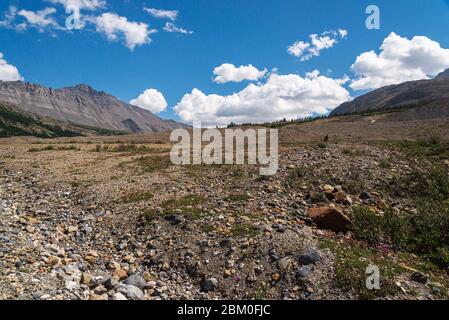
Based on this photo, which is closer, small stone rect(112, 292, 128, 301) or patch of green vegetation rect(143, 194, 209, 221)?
small stone rect(112, 292, 128, 301)

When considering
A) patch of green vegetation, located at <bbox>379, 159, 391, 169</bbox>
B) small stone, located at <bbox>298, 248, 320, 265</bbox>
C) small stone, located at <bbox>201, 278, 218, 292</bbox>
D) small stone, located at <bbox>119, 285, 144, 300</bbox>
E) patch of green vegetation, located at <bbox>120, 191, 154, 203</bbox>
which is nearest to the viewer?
small stone, located at <bbox>119, 285, 144, 300</bbox>

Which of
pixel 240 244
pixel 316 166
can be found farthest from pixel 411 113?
pixel 240 244

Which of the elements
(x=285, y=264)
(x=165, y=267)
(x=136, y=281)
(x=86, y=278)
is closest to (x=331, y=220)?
(x=285, y=264)

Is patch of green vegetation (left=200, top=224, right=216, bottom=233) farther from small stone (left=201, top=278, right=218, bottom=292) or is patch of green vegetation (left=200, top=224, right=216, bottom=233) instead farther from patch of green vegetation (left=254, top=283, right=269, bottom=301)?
patch of green vegetation (left=254, top=283, right=269, bottom=301)

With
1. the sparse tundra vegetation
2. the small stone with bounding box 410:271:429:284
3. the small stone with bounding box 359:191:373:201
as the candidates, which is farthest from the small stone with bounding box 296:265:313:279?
the small stone with bounding box 359:191:373:201

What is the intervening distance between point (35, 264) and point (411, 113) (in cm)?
7028

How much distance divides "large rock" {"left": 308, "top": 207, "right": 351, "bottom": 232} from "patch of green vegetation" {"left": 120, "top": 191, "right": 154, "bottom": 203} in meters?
6.13

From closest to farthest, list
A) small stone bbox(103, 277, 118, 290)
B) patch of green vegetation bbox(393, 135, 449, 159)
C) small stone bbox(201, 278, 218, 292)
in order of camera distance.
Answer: small stone bbox(103, 277, 118, 290)
small stone bbox(201, 278, 218, 292)
patch of green vegetation bbox(393, 135, 449, 159)

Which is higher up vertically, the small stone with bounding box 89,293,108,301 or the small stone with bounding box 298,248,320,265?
the small stone with bounding box 298,248,320,265

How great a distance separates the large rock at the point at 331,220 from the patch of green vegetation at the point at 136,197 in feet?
20.1

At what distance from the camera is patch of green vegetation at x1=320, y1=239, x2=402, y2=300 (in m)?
6.56

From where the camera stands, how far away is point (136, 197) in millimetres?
12453

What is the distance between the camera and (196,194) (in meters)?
12.8

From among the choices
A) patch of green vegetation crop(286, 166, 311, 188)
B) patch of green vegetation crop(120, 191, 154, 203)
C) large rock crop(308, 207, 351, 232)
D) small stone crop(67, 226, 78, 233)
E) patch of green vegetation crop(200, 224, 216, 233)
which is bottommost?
small stone crop(67, 226, 78, 233)
